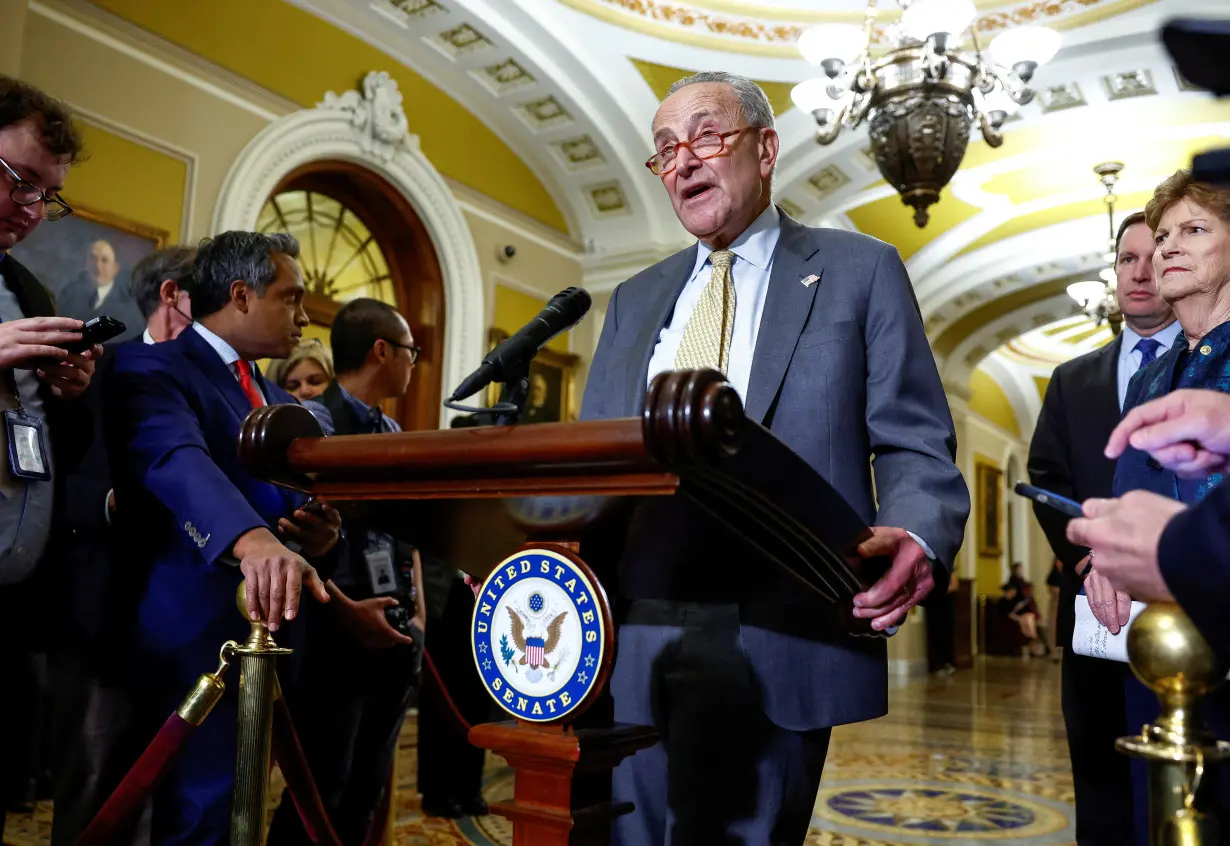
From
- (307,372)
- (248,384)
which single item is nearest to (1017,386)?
(307,372)

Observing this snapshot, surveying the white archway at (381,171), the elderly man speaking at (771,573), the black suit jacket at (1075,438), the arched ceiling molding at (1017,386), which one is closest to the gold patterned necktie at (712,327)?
the elderly man speaking at (771,573)

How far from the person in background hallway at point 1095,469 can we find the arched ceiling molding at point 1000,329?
949cm

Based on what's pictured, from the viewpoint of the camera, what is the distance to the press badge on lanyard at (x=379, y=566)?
2.55 m

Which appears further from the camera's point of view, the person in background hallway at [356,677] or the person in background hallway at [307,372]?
the person in background hallway at [307,372]

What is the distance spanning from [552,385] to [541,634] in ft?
23.2

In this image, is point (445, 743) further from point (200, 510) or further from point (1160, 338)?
point (1160, 338)

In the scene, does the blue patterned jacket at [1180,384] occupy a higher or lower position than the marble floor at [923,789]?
higher

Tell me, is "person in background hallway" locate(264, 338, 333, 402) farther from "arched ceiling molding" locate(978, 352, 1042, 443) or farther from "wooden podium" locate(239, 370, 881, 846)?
"arched ceiling molding" locate(978, 352, 1042, 443)

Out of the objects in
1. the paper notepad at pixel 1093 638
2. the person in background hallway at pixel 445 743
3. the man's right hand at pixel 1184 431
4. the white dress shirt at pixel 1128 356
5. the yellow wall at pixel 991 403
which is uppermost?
the yellow wall at pixel 991 403

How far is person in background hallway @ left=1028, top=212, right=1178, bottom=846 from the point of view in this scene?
7.63ft

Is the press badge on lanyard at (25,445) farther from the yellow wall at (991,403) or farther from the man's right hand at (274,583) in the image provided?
the yellow wall at (991,403)

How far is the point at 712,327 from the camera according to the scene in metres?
1.34

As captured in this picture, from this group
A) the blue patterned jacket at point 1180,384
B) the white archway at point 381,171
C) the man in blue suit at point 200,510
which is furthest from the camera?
the white archway at point 381,171

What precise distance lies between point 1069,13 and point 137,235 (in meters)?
5.61
